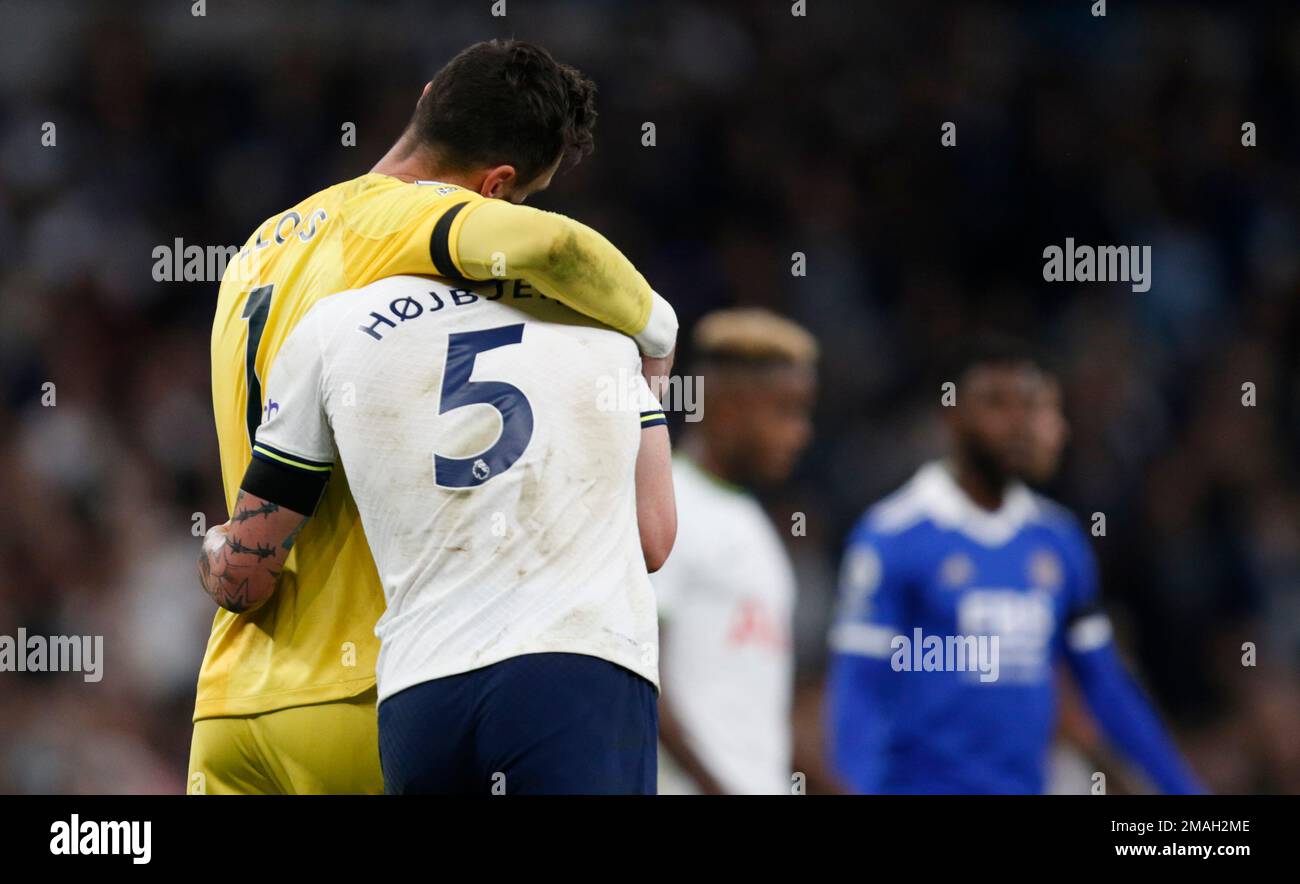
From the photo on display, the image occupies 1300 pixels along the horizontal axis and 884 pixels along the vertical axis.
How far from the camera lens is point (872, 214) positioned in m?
9.12

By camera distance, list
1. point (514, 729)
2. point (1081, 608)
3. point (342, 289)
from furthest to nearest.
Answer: point (1081, 608) → point (342, 289) → point (514, 729)

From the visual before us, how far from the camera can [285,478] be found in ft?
9.00

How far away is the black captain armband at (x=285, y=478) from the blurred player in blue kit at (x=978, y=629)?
3.03 m

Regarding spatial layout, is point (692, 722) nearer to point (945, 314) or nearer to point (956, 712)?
point (956, 712)

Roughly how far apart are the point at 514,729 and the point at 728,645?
286 centimetres

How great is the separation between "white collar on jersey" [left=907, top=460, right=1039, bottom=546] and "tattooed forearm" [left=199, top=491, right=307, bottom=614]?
3.31 m

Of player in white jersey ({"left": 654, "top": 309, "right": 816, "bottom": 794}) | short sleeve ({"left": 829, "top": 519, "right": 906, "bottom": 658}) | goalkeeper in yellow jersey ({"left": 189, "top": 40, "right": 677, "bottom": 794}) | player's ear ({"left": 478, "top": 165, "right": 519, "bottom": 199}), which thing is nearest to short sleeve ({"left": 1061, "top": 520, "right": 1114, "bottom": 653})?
short sleeve ({"left": 829, "top": 519, "right": 906, "bottom": 658})

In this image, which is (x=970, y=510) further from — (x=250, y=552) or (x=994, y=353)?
(x=250, y=552)

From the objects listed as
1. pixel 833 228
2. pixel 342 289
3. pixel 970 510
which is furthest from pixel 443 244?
pixel 833 228

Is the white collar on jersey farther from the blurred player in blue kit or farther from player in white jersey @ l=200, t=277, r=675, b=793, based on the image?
player in white jersey @ l=200, t=277, r=675, b=793

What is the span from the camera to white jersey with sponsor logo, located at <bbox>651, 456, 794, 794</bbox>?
534 cm

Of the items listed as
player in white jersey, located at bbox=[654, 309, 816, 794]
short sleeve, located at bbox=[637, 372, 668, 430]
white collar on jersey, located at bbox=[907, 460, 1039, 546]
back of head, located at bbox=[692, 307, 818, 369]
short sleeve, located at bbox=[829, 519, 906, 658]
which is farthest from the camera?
back of head, located at bbox=[692, 307, 818, 369]

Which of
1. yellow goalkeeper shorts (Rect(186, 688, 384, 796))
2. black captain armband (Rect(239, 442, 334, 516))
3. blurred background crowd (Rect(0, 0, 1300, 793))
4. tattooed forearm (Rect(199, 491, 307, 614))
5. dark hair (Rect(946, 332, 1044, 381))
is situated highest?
blurred background crowd (Rect(0, 0, 1300, 793))
